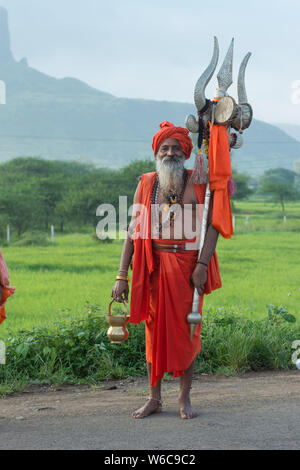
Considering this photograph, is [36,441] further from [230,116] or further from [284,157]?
[284,157]

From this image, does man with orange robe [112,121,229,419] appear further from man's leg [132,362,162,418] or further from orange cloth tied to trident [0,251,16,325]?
orange cloth tied to trident [0,251,16,325]

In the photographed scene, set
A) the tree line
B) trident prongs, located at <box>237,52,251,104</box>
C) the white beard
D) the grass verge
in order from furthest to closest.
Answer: the tree line → the grass verge → trident prongs, located at <box>237,52,251,104</box> → the white beard

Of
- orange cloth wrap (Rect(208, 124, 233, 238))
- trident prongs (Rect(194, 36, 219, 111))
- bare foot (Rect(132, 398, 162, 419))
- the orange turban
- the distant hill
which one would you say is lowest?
bare foot (Rect(132, 398, 162, 419))

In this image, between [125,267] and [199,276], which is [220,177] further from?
[125,267]

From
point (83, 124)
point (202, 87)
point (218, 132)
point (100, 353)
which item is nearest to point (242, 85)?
point (202, 87)

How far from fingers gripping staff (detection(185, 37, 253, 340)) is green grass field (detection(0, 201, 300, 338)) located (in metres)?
2.26

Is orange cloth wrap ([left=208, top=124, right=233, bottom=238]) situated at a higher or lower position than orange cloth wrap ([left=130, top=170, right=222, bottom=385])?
higher

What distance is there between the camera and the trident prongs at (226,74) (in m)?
4.12

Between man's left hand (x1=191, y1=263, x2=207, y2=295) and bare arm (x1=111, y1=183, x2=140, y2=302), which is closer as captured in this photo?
man's left hand (x1=191, y1=263, x2=207, y2=295)

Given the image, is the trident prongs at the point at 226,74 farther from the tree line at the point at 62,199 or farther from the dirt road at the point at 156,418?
the tree line at the point at 62,199

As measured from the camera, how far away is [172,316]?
3850mm

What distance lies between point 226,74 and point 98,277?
823 cm

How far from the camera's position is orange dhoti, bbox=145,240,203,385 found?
3836 mm

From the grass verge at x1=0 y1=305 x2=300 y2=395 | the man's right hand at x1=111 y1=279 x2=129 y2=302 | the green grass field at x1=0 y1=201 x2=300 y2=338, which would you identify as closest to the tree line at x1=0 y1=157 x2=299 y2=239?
the green grass field at x1=0 y1=201 x2=300 y2=338
